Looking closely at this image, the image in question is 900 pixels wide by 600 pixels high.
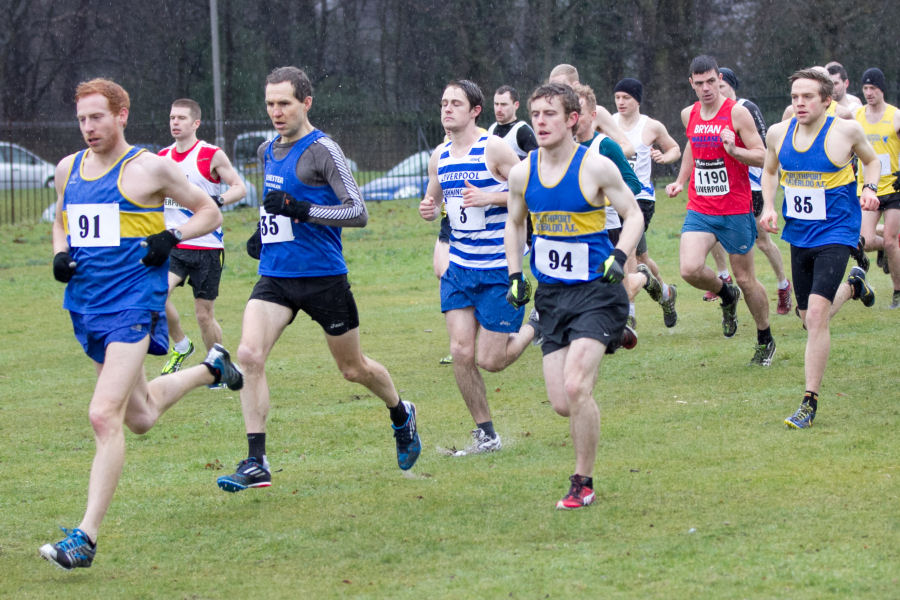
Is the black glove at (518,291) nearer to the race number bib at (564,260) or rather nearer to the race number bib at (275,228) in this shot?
the race number bib at (564,260)

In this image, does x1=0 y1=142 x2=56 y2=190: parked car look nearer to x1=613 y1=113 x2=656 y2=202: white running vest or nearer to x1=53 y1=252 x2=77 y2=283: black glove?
x1=613 y1=113 x2=656 y2=202: white running vest

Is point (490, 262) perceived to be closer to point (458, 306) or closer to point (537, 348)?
point (458, 306)

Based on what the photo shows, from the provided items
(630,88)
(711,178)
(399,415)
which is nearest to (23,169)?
(630,88)

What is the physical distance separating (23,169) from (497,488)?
2331cm

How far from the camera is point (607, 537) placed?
5.35m

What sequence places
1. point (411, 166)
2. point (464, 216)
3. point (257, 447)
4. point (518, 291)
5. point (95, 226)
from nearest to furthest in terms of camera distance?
point (95, 226)
point (518, 291)
point (257, 447)
point (464, 216)
point (411, 166)

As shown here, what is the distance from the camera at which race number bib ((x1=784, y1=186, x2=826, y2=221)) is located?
7.61 m

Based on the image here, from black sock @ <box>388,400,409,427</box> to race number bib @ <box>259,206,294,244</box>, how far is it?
1.18m

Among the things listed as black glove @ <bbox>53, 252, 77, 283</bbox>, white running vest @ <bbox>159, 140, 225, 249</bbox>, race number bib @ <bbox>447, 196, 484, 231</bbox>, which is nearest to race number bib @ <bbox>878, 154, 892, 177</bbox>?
race number bib @ <bbox>447, 196, 484, 231</bbox>

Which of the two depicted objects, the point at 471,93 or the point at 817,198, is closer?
the point at 471,93

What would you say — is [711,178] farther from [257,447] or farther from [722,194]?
[257,447]

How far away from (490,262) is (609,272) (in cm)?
176

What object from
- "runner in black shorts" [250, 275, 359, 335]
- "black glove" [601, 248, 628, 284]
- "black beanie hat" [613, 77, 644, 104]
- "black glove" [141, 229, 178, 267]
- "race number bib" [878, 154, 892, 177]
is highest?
"black beanie hat" [613, 77, 644, 104]

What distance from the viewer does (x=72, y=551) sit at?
4977 mm
